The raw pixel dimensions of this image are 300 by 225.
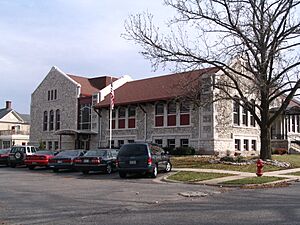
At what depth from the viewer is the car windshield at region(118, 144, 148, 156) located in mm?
20734

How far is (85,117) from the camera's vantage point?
49031mm

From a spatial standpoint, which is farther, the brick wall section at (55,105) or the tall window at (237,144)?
the brick wall section at (55,105)

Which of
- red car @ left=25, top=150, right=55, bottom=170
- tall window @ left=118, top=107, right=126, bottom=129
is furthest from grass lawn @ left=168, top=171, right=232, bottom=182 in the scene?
tall window @ left=118, top=107, right=126, bottom=129

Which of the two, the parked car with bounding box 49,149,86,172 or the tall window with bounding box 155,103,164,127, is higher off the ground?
the tall window with bounding box 155,103,164,127

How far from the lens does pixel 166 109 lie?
4038 centimetres

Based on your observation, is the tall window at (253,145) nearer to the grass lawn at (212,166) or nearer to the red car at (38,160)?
the grass lawn at (212,166)

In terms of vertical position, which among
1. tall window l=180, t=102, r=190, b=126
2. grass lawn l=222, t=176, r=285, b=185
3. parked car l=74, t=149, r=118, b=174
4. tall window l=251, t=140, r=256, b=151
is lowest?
grass lawn l=222, t=176, r=285, b=185

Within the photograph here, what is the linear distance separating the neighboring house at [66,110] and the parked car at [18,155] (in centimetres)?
1320

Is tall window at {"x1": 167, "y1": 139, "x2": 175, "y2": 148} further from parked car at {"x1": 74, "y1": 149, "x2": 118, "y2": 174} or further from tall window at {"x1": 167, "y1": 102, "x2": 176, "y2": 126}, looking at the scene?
parked car at {"x1": 74, "y1": 149, "x2": 118, "y2": 174}

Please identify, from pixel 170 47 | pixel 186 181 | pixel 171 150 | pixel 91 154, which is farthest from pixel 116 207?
pixel 171 150

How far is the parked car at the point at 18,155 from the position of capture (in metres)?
31.5

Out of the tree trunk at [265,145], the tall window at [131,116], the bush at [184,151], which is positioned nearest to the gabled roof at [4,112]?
the tall window at [131,116]

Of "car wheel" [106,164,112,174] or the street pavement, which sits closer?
the street pavement

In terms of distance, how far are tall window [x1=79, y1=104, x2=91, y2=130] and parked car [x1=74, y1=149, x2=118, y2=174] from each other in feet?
79.9
